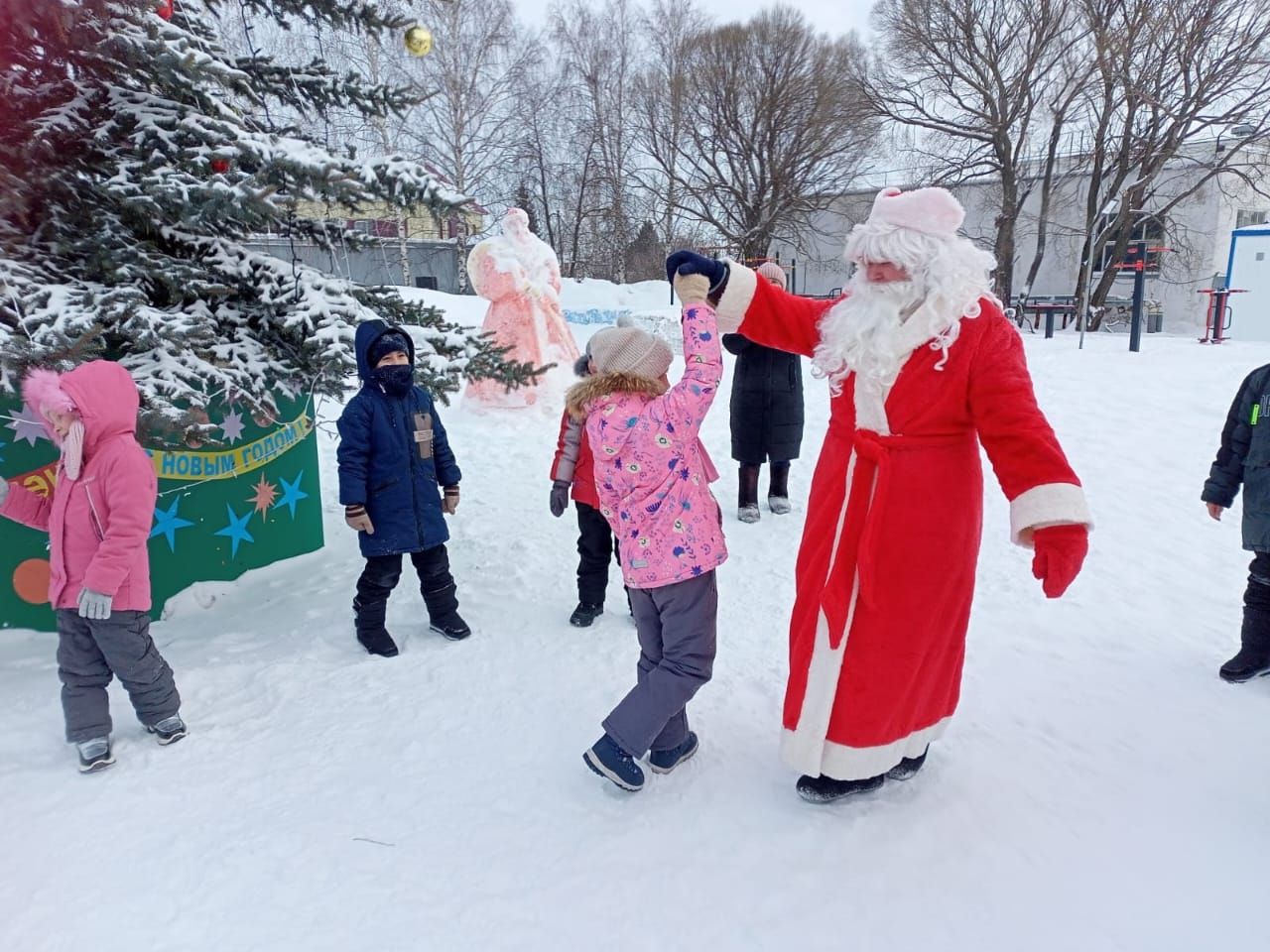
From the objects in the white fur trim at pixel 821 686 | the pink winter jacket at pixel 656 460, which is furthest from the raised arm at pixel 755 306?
the white fur trim at pixel 821 686

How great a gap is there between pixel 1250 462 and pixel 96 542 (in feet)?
15.1

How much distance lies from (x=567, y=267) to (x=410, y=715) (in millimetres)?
27377

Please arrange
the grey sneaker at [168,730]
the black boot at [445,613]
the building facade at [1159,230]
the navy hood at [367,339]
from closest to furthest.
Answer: the grey sneaker at [168,730] < the navy hood at [367,339] < the black boot at [445,613] < the building facade at [1159,230]

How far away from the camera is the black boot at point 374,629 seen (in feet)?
12.3

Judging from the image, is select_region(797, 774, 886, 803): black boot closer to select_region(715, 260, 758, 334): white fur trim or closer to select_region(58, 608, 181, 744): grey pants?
select_region(715, 260, 758, 334): white fur trim

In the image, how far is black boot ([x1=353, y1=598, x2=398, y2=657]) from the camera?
3.75m

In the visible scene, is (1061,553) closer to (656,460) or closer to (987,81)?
(656,460)

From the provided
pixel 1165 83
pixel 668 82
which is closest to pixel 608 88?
pixel 668 82

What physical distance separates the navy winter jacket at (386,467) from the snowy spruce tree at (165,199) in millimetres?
303

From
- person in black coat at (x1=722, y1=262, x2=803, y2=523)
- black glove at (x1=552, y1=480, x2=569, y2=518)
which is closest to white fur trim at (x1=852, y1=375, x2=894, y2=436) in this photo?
black glove at (x1=552, y1=480, x2=569, y2=518)

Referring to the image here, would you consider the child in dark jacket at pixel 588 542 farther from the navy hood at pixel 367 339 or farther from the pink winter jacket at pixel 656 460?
the pink winter jacket at pixel 656 460

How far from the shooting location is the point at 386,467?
12.1ft

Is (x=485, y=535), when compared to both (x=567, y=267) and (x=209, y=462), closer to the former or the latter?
(x=209, y=462)

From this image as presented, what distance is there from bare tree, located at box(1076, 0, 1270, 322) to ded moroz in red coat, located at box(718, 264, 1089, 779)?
687 inches
